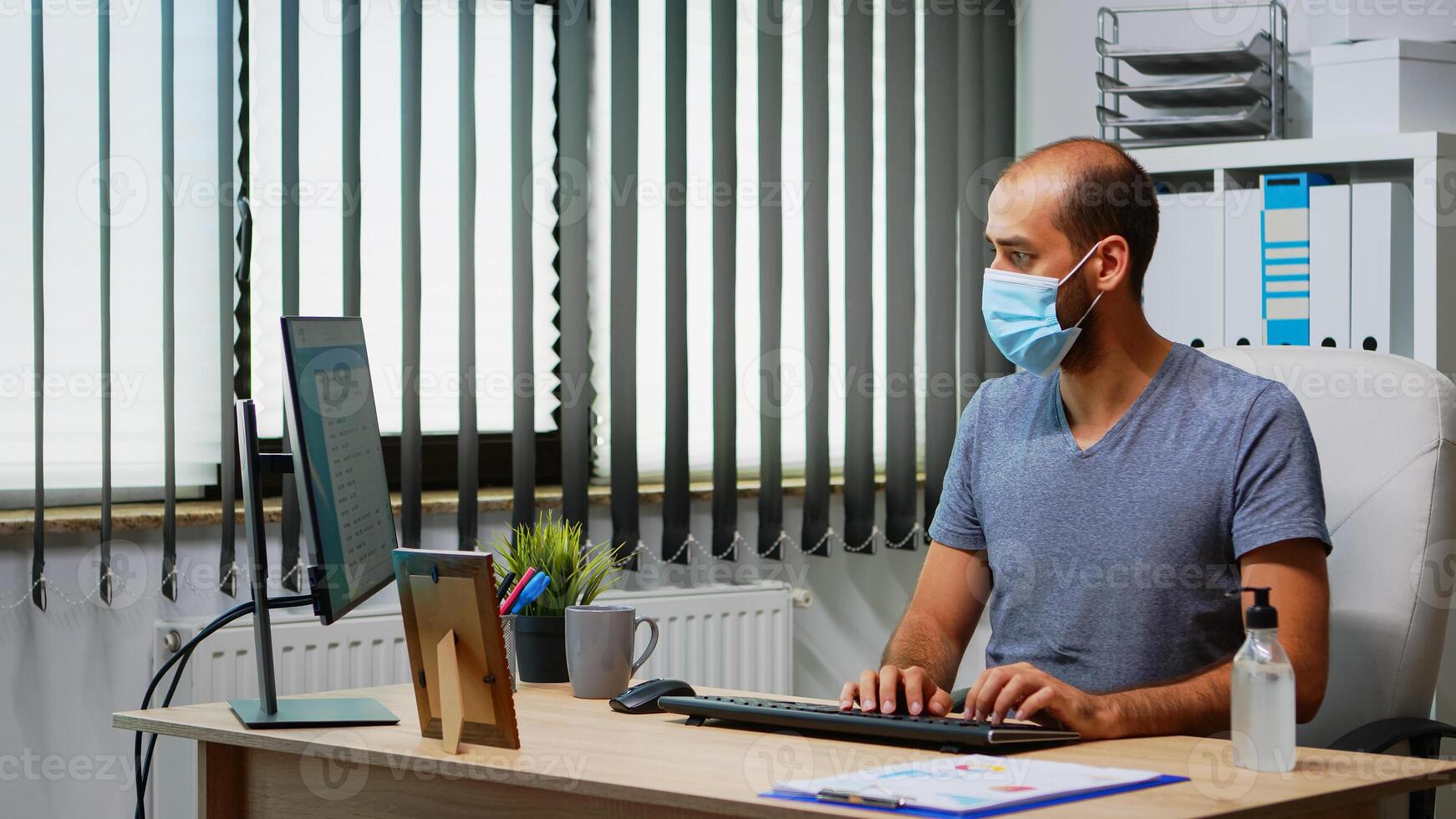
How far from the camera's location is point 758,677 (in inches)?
109

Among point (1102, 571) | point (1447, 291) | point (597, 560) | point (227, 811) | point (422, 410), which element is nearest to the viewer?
point (227, 811)

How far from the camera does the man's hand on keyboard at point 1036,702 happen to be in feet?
3.97

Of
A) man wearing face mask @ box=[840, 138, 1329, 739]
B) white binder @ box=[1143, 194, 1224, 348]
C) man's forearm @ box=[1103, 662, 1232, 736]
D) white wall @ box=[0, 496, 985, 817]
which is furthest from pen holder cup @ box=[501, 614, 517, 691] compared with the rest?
white binder @ box=[1143, 194, 1224, 348]

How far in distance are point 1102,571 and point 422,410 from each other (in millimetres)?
1457

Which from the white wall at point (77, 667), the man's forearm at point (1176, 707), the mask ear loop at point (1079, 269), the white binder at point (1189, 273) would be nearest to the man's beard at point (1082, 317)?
the mask ear loop at point (1079, 269)

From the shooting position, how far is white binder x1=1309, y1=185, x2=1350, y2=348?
2.45m

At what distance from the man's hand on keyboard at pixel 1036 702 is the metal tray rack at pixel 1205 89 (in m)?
1.67

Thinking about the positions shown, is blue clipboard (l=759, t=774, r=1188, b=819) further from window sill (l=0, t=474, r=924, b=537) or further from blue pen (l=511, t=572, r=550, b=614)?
window sill (l=0, t=474, r=924, b=537)

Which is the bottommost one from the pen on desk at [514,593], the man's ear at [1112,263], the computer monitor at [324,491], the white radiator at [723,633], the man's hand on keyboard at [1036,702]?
the white radiator at [723,633]

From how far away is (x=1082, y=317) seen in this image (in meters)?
1.62

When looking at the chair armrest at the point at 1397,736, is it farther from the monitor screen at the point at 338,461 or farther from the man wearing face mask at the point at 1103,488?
the monitor screen at the point at 338,461

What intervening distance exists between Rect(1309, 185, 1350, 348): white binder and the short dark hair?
0.99m

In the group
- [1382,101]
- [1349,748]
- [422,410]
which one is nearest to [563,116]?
[422,410]

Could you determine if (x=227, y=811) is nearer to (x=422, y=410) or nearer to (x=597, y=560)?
(x=597, y=560)
